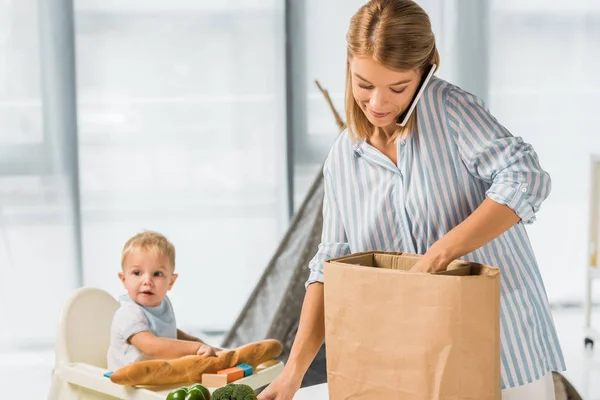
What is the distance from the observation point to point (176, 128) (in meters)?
3.90

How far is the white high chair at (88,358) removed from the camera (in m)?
1.87

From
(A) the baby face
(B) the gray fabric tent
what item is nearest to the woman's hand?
(A) the baby face

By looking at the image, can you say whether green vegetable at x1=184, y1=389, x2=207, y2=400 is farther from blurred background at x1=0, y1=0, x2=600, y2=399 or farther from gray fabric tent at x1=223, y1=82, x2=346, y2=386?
blurred background at x1=0, y1=0, x2=600, y2=399

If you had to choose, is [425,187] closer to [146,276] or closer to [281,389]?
[281,389]

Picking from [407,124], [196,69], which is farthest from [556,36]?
[407,124]

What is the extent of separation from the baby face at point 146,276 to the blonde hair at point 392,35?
3.70 ft

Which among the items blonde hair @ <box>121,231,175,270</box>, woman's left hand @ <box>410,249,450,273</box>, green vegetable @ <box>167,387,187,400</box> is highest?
woman's left hand @ <box>410,249,450,273</box>

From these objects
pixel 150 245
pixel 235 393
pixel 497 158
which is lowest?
pixel 235 393

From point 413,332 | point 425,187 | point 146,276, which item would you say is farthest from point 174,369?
point 413,332

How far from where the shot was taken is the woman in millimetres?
1097

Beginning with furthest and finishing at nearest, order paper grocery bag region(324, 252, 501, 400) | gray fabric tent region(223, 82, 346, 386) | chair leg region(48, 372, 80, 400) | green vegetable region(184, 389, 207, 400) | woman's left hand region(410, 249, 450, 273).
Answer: gray fabric tent region(223, 82, 346, 386) → chair leg region(48, 372, 80, 400) → green vegetable region(184, 389, 207, 400) → woman's left hand region(410, 249, 450, 273) → paper grocery bag region(324, 252, 501, 400)

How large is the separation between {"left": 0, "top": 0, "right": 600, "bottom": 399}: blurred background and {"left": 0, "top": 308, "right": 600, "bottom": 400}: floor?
0.02m

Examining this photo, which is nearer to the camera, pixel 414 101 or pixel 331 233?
pixel 414 101

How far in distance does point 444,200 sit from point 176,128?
111 inches
